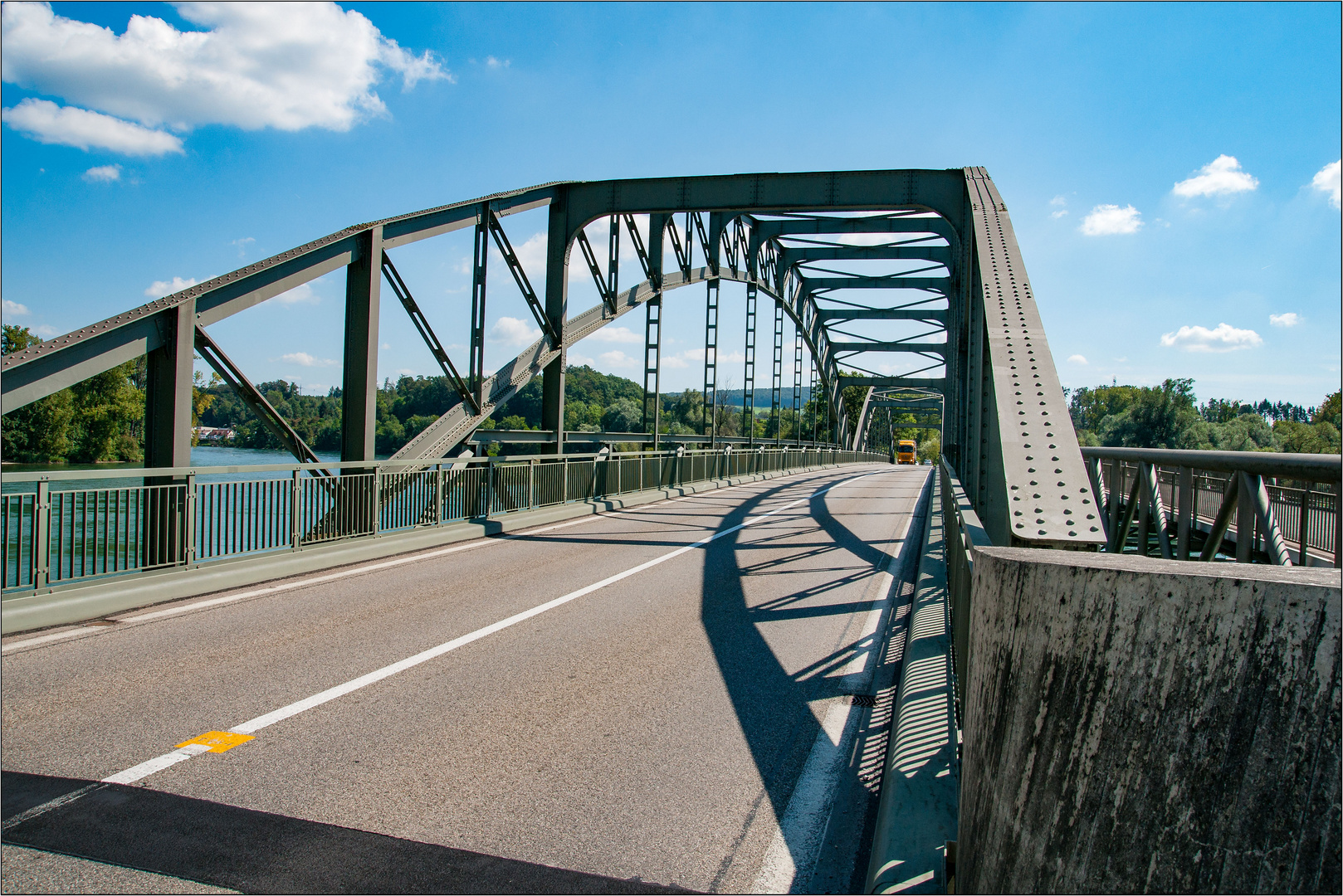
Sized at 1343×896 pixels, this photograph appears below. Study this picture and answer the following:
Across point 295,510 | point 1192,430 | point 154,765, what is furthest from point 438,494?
point 1192,430

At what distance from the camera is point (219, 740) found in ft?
12.8

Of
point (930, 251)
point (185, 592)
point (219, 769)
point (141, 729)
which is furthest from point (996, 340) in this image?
point (930, 251)

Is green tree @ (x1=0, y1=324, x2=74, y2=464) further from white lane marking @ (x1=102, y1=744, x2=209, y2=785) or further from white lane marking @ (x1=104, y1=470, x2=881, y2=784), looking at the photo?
white lane marking @ (x1=102, y1=744, x2=209, y2=785)

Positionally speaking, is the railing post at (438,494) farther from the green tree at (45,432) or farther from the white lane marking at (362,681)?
the green tree at (45,432)

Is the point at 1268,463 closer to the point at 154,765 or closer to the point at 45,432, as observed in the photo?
the point at 154,765

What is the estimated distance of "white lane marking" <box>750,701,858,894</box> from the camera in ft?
9.49

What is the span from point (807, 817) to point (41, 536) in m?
6.28

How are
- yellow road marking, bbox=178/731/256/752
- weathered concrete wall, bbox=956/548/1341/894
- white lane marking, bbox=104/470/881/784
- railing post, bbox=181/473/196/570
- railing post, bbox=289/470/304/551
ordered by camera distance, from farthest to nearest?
railing post, bbox=289/470/304/551, railing post, bbox=181/473/196/570, yellow road marking, bbox=178/731/256/752, white lane marking, bbox=104/470/881/784, weathered concrete wall, bbox=956/548/1341/894

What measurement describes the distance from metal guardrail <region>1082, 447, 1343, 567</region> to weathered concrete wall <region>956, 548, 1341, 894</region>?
2.43ft

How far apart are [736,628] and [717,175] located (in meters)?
13.8

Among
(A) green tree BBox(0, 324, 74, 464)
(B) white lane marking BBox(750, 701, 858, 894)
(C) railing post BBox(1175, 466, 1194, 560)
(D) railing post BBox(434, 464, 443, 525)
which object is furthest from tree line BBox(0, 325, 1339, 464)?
(B) white lane marking BBox(750, 701, 858, 894)

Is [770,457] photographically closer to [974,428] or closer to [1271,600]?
[974,428]

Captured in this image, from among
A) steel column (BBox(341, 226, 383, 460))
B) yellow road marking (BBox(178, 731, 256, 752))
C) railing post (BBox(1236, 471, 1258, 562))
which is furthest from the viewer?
A: steel column (BBox(341, 226, 383, 460))

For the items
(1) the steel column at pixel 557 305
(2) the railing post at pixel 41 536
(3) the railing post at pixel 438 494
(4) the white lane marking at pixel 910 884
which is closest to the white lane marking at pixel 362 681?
(4) the white lane marking at pixel 910 884
